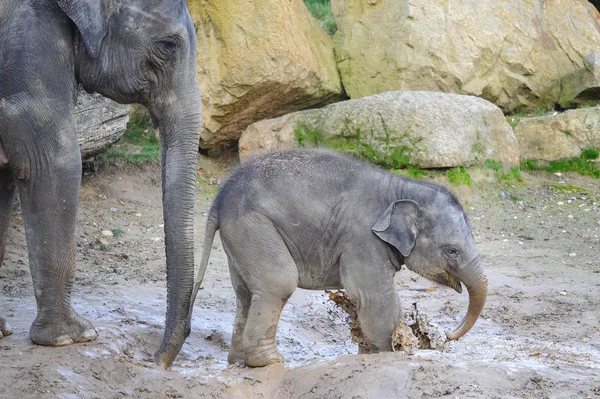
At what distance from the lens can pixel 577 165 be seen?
412 inches

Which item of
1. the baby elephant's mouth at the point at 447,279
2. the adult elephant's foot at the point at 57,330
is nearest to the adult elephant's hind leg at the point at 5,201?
the adult elephant's foot at the point at 57,330

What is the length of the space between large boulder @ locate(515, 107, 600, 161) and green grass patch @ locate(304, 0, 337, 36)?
2808 mm

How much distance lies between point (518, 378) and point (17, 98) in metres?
2.71

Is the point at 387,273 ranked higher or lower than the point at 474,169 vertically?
higher

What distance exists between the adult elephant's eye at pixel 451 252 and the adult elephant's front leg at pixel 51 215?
2.06m

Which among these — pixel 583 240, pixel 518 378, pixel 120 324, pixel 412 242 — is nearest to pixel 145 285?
pixel 120 324

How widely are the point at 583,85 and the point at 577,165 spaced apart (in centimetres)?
114

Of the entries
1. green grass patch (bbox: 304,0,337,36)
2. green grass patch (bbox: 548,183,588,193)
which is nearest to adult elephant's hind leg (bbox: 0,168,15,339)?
green grass patch (bbox: 548,183,588,193)

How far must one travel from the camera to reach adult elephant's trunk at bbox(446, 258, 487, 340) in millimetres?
5594

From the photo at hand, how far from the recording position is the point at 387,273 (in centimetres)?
542

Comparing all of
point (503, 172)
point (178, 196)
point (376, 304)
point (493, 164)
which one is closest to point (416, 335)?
point (376, 304)

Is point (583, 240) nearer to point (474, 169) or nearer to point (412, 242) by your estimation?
point (474, 169)

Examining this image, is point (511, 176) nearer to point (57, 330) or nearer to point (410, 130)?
point (410, 130)

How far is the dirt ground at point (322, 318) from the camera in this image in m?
4.76
